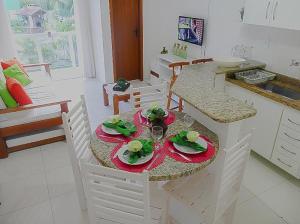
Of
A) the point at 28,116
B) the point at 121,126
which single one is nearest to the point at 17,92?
the point at 28,116

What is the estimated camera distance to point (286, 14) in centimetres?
238

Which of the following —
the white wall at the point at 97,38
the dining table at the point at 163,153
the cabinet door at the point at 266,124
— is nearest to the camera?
the dining table at the point at 163,153

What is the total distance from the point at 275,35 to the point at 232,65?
0.58 m

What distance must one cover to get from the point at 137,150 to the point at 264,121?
1.72 m

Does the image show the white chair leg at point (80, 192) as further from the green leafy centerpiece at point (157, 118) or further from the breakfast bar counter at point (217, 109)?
the breakfast bar counter at point (217, 109)

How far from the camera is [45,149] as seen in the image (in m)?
2.97

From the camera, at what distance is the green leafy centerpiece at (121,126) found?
1775mm

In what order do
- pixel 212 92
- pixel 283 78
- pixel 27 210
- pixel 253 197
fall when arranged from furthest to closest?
pixel 283 78
pixel 253 197
pixel 27 210
pixel 212 92

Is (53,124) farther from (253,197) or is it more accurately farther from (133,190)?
(253,197)

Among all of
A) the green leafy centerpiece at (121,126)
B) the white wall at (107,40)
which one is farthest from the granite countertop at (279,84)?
the white wall at (107,40)

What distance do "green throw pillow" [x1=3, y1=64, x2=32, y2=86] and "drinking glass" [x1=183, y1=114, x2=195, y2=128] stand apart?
265 centimetres

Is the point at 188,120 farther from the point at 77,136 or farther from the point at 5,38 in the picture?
the point at 5,38

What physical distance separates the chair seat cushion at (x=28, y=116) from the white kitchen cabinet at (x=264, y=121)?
88.6 inches

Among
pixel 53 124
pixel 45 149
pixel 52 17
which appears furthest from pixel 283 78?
pixel 52 17
